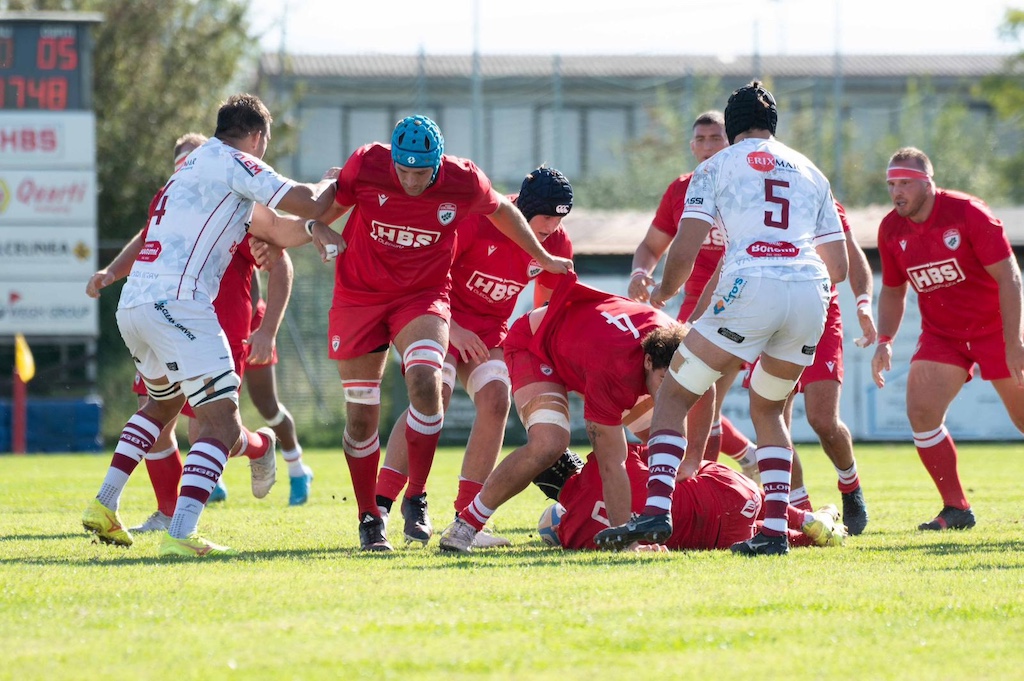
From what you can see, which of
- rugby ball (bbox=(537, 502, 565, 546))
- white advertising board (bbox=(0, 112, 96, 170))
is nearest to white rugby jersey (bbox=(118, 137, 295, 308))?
rugby ball (bbox=(537, 502, 565, 546))

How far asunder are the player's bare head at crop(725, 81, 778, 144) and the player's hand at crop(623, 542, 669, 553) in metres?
2.03

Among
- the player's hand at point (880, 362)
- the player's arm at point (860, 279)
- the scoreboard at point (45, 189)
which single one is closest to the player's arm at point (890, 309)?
the player's hand at point (880, 362)

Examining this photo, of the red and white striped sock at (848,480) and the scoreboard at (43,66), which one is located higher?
the scoreboard at (43,66)

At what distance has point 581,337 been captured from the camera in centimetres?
710

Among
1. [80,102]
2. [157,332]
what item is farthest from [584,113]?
[157,332]

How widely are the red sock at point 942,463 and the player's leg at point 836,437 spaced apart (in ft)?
2.01

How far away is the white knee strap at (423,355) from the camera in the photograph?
708 cm

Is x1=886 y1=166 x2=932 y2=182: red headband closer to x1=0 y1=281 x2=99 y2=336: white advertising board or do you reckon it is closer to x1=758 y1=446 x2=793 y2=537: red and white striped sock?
x1=758 y1=446 x2=793 y2=537: red and white striped sock

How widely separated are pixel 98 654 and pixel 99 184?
22493mm

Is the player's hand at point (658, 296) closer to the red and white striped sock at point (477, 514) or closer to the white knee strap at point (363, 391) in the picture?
the red and white striped sock at point (477, 514)

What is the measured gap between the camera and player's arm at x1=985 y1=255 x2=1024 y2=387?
27.1 ft

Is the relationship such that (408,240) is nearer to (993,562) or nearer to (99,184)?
(993,562)

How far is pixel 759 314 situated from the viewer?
635 centimetres

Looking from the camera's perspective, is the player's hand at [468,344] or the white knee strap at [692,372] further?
the player's hand at [468,344]
